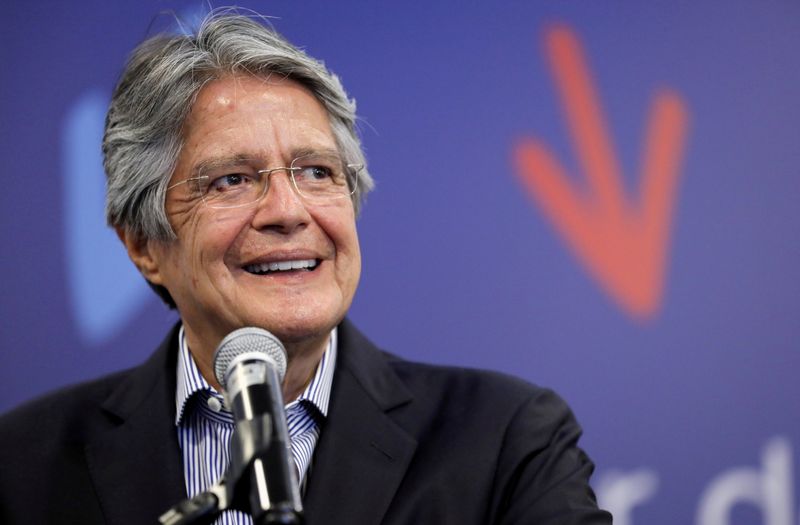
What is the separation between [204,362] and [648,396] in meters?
1.43

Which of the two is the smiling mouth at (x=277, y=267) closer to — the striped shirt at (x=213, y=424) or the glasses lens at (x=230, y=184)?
the glasses lens at (x=230, y=184)

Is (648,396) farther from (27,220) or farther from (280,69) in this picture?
(27,220)

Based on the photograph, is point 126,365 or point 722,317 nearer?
point 126,365

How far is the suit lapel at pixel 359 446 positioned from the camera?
192 centimetres

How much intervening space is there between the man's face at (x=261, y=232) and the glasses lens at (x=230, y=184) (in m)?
0.02

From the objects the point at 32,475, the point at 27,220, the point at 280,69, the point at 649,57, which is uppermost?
the point at 649,57

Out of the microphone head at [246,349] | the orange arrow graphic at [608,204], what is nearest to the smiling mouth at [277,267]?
the microphone head at [246,349]

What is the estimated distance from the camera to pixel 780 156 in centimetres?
304

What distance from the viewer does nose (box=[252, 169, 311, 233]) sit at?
1.96 metres

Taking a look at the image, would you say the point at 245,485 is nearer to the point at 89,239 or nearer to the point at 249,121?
the point at 249,121

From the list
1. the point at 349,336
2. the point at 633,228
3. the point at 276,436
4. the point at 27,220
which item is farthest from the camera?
the point at 633,228

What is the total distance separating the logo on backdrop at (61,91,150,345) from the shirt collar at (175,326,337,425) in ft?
2.06

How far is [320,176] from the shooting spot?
2090 mm

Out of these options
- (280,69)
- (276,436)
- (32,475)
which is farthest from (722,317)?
(276,436)
